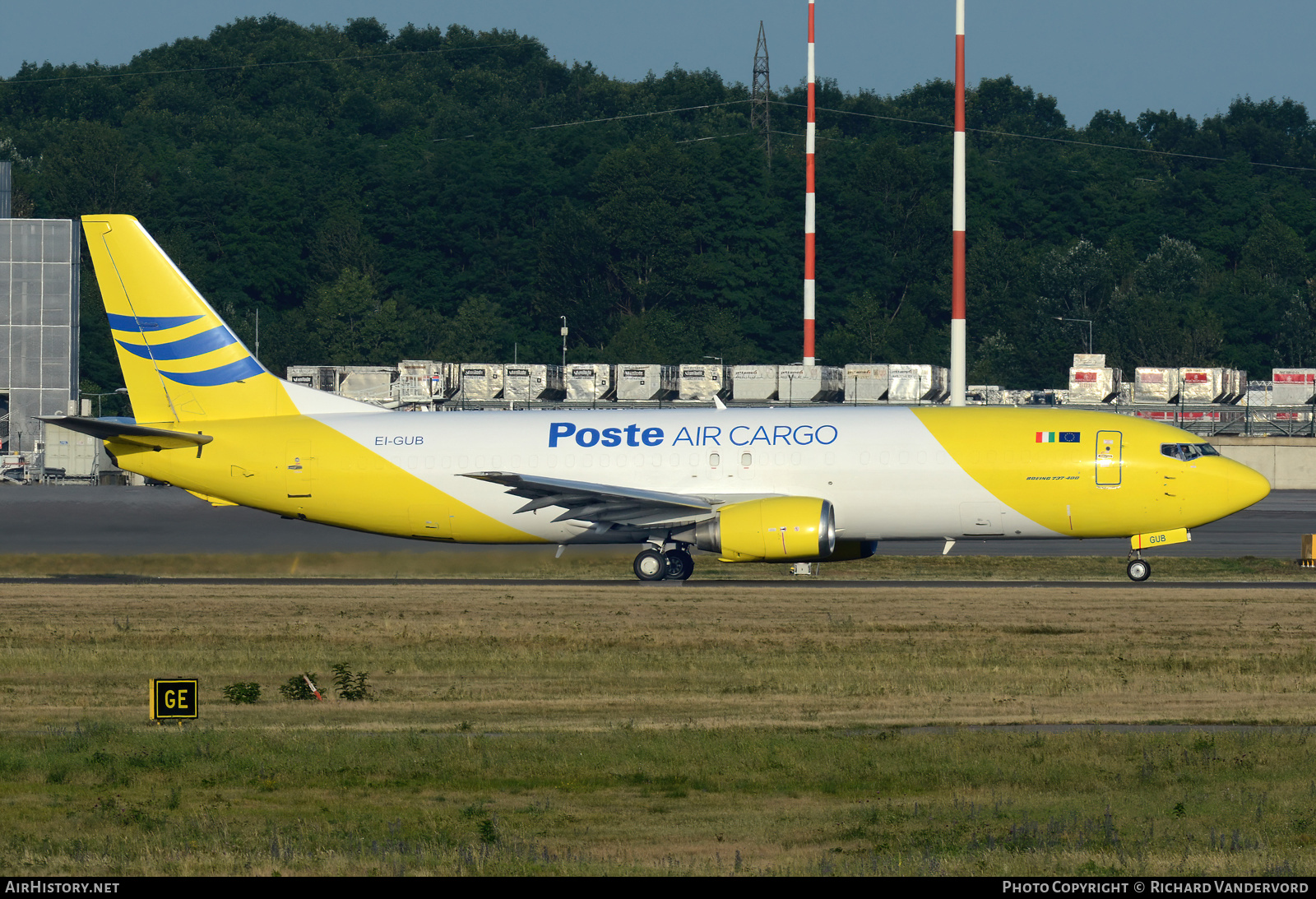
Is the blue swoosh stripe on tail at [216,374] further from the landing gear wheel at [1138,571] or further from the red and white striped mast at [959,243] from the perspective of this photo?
the red and white striped mast at [959,243]

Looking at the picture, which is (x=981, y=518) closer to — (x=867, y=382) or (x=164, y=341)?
(x=164, y=341)

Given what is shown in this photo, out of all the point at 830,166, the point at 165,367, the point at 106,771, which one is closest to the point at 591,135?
the point at 830,166

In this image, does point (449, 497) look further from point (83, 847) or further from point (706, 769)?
point (83, 847)

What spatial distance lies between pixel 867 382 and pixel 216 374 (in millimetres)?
59271

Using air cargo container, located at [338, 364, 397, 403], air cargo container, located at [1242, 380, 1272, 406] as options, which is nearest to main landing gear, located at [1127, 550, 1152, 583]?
air cargo container, located at [338, 364, 397, 403]

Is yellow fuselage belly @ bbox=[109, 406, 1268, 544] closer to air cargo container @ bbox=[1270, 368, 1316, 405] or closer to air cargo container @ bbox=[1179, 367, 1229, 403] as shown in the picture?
air cargo container @ bbox=[1270, 368, 1316, 405]

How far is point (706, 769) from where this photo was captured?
58.3 feet

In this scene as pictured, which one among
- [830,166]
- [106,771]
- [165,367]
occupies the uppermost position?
[830,166]

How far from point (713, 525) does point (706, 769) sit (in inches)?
838

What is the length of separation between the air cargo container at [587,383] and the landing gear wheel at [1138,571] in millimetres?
62254

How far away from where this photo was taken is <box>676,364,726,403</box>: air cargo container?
329ft

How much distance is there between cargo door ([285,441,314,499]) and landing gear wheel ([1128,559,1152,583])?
67.0 feet

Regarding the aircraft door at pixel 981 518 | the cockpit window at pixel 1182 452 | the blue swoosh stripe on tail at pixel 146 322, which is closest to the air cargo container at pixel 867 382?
the cockpit window at pixel 1182 452

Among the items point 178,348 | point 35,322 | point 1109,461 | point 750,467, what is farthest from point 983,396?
point 178,348
